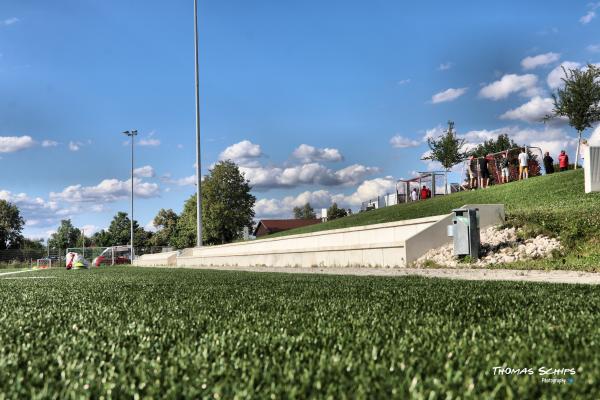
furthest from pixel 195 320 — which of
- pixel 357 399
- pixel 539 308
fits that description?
pixel 539 308

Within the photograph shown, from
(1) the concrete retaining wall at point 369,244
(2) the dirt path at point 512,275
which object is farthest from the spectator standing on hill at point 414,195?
(2) the dirt path at point 512,275

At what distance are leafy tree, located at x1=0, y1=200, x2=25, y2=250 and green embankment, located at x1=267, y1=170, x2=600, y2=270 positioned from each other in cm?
10962

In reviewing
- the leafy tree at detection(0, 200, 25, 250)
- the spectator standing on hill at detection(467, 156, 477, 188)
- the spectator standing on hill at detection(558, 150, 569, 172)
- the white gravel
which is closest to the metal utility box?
the white gravel

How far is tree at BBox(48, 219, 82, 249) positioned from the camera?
135m

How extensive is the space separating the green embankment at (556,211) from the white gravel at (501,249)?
12.5 inches

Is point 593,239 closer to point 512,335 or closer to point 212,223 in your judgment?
point 512,335

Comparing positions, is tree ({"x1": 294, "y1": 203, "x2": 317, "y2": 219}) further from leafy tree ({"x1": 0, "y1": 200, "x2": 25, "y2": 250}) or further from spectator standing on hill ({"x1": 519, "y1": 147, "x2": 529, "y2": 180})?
spectator standing on hill ({"x1": 519, "y1": 147, "x2": 529, "y2": 180})

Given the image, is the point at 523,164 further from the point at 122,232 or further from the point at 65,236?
the point at 65,236

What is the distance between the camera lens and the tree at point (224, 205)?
2830 inches

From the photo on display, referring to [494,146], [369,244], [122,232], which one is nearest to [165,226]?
[122,232]

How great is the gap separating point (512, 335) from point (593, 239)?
10.1m

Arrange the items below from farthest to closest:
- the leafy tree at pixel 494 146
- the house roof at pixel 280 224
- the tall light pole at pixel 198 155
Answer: the house roof at pixel 280 224 → the leafy tree at pixel 494 146 → the tall light pole at pixel 198 155

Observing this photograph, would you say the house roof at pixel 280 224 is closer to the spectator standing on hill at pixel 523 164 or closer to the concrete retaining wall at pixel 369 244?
the spectator standing on hill at pixel 523 164

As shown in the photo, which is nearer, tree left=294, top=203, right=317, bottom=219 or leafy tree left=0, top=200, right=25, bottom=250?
leafy tree left=0, top=200, right=25, bottom=250
